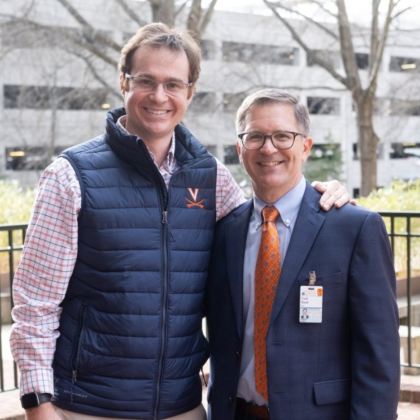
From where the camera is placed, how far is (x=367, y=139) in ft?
69.8

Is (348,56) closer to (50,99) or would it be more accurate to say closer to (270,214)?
(50,99)

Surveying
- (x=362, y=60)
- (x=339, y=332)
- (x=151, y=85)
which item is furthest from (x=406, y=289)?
(x=362, y=60)

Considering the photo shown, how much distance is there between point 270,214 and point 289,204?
0.30ft

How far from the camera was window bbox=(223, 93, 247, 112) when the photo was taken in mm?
21906

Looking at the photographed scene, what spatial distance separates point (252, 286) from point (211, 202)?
0.44 m

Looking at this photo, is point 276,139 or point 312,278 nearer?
point 312,278

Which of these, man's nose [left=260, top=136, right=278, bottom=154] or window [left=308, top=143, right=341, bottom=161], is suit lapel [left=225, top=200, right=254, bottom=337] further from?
window [left=308, top=143, right=341, bottom=161]

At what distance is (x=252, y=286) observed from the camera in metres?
3.11

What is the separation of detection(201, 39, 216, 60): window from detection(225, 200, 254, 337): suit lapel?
27.9m

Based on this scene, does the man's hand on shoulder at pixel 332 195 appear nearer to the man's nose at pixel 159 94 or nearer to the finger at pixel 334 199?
the finger at pixel 334 199

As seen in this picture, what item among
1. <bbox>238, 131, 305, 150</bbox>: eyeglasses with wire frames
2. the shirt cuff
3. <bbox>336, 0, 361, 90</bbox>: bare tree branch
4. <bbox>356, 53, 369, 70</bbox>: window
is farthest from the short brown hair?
<bbox>356, 53, 369, 70</bbox>: window

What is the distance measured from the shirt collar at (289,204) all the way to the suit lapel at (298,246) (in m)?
0.05

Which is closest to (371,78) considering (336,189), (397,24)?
(397,24)

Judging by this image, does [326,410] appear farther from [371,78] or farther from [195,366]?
[371,78]
